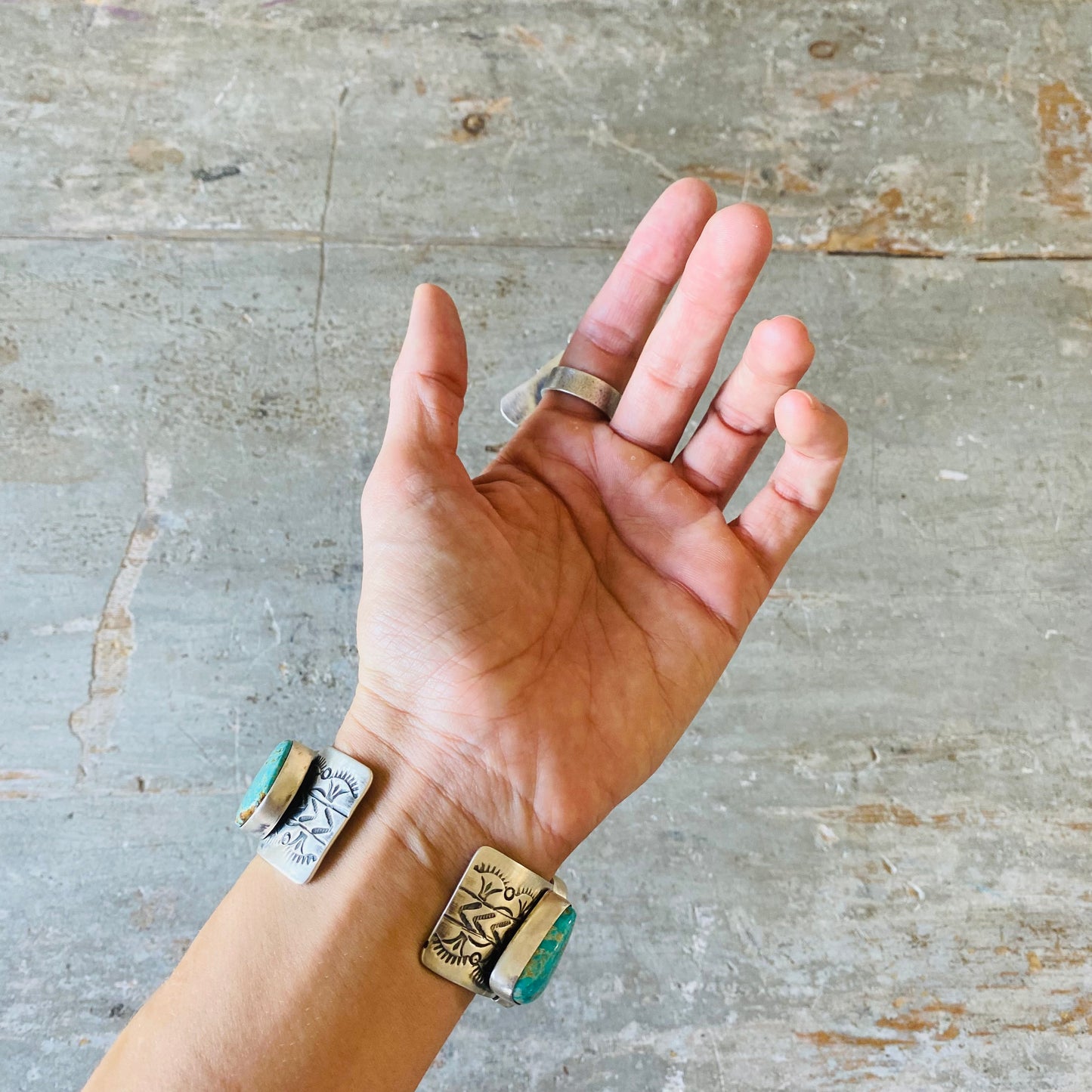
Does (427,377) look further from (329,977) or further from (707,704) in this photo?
(707,704)

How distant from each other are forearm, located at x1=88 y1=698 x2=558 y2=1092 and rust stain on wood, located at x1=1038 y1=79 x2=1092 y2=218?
1.94m

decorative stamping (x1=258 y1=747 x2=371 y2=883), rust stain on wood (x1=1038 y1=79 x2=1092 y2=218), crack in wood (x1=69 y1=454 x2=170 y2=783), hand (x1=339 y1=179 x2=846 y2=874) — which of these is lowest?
crack in wood (x1=69 y1=454 x2=170 y2=783)

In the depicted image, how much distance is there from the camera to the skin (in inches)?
39.0

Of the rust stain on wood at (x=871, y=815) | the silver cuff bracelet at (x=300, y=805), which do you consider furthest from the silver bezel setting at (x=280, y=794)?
the rust stain on wood at (x=871, y=815)

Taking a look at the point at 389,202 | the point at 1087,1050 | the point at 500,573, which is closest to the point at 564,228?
the point at 389,202

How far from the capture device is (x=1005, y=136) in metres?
1.82

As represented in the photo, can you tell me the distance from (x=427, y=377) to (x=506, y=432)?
0.68 m

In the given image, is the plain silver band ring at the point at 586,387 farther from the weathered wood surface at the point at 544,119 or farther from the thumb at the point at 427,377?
the weathered wood surface at the point at 544,119

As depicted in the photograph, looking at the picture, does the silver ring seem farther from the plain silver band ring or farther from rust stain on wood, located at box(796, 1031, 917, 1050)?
rust stain on wood, located at box(796, 1031, 917, 1050)

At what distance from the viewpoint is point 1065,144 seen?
182 centimetres

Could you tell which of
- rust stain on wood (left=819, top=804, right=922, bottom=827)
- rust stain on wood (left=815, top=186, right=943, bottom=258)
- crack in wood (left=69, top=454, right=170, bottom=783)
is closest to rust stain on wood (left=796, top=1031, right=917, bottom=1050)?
rust stain on wood (left=819, top=804, right=922, bottom=827)

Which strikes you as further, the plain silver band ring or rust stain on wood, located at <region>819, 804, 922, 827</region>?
rust stain on wood, located at <region>819, 804, 922, 827</region>

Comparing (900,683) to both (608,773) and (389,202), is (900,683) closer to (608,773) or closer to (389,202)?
(608,773)

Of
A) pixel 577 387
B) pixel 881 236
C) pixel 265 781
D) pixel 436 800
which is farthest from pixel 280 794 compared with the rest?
pixel 881 236
